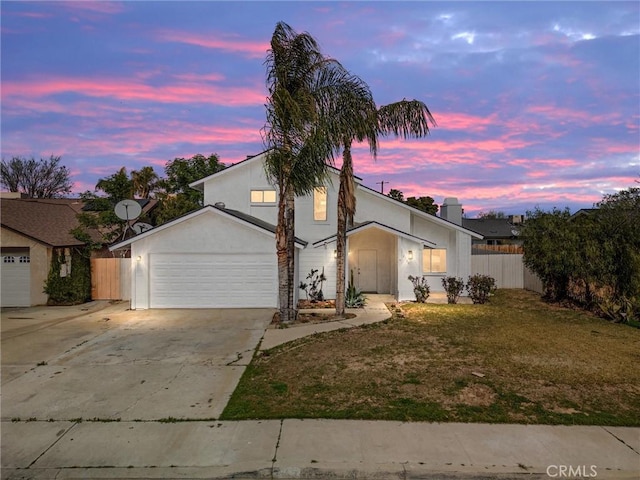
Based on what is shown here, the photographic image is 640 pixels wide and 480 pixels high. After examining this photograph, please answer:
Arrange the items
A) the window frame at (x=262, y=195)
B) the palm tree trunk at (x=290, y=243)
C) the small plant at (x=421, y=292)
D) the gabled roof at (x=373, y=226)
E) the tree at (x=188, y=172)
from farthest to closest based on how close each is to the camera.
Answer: the tree at (x=188, y=172) < the window frame at (x=262, y=195) < the small plant at (x=421, y=292) < the gabled roof at (x=373, y=226) < the palm tree trunk at (x=290, y=243)

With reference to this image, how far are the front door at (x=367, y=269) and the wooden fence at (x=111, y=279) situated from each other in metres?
10.1

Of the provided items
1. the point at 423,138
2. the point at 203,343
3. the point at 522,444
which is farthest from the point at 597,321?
the point at 203,343

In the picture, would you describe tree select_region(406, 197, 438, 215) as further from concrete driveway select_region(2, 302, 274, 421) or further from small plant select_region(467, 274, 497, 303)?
concrete driveway select_region(2, 302, 274, 421)

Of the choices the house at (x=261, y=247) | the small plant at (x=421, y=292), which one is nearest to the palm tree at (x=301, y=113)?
the house at (x=261, y=247)

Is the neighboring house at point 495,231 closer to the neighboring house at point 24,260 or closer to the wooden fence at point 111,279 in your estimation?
the wooden fence at point 111,279

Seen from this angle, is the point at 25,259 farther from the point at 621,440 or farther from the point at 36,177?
the point at 36,177

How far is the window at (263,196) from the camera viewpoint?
16.8m

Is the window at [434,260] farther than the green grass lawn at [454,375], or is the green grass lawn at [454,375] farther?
the window at [434,260]

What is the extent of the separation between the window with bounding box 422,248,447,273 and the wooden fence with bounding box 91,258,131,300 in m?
13.0

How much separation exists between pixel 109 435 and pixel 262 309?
8954mm

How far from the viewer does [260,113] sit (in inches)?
449

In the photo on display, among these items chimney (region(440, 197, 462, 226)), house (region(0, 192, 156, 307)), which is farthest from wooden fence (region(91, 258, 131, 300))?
chimney (region(440, 197, 462, 226))

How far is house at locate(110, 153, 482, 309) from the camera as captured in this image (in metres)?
14.0

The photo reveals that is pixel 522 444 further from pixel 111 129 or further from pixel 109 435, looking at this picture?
pixel 111 129
